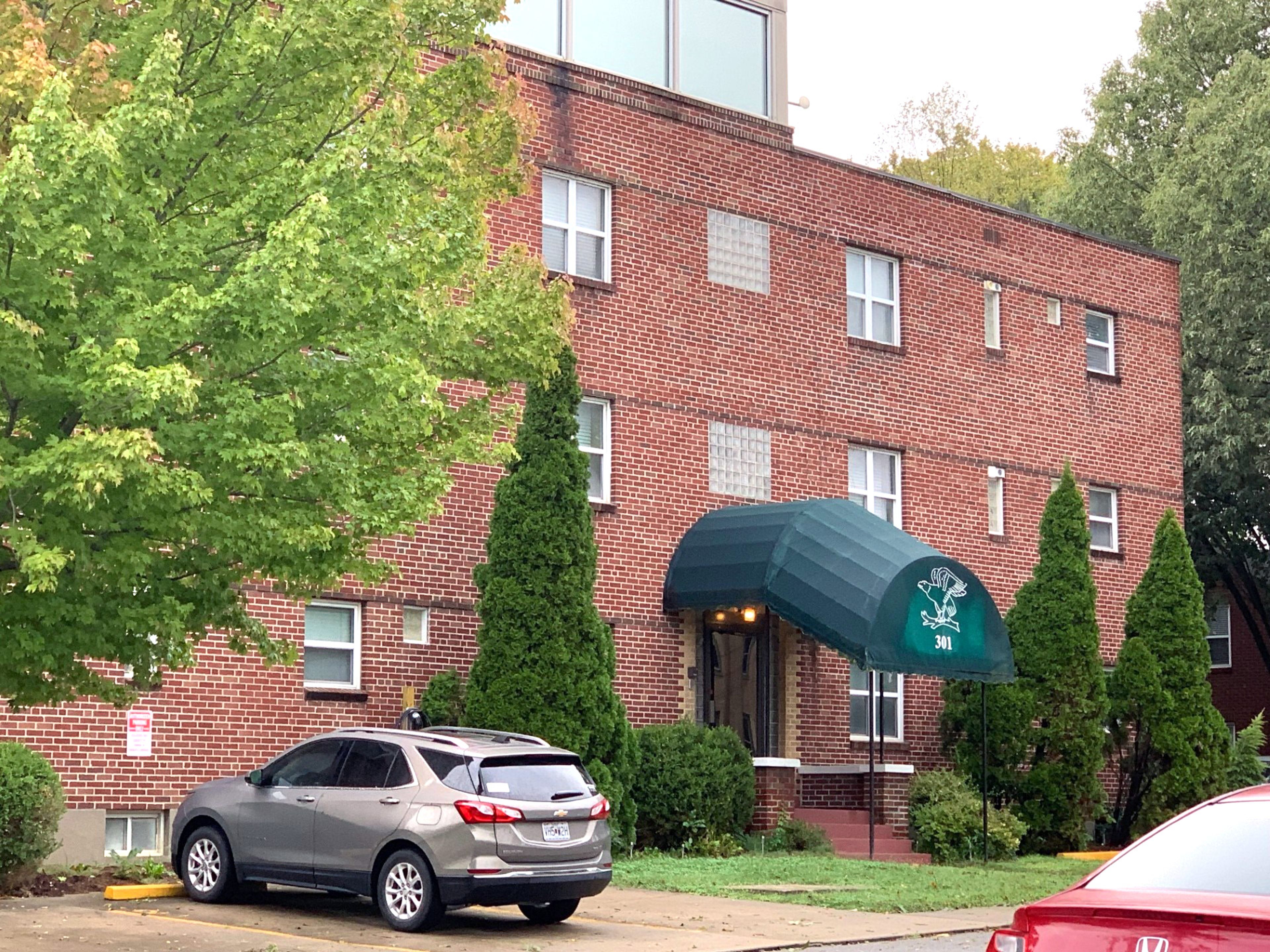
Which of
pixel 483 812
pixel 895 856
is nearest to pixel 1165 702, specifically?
pixel 895 856

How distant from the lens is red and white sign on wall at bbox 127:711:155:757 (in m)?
20.1

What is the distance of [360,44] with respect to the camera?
40.0 ft

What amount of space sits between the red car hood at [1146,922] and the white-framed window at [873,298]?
21798 millimetres

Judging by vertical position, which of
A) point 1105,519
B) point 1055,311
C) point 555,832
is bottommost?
point 555,832

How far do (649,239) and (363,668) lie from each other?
748 cm

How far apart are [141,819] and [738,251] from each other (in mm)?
11873

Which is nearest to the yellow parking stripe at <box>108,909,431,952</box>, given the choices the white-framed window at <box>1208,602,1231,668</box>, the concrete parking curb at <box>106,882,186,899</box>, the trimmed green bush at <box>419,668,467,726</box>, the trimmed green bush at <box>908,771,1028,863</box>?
the concrete parking curb at <box>106,882,186,899</box>

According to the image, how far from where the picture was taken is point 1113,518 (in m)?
31.7

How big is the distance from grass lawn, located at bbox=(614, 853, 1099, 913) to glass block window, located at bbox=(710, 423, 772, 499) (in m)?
5.48

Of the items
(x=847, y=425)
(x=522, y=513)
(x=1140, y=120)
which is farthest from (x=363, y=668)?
(x=1140, y=120)

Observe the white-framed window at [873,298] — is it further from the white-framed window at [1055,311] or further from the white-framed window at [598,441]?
the white-framed window at [598,441]

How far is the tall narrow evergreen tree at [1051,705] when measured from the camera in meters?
26.4

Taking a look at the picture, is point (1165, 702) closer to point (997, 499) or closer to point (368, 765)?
point (997, 499)

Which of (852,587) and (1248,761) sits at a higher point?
(852,587)
